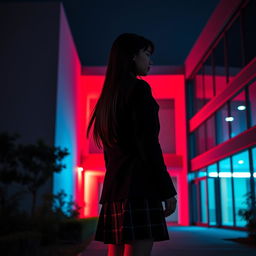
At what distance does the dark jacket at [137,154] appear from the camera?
1.45 m

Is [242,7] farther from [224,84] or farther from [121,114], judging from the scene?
[121,114]

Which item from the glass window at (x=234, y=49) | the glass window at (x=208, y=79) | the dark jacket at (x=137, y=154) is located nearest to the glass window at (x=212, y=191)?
the glass window at (x=208, y=79)

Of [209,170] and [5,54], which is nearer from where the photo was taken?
[5,54]

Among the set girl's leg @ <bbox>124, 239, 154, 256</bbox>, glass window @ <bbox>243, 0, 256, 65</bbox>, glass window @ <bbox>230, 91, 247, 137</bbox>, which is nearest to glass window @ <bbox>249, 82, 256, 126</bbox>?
glass window @ <bbox>230, 91, 247, 137</bbox>

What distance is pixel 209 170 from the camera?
597 inches

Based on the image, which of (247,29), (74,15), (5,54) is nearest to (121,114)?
(247,29)

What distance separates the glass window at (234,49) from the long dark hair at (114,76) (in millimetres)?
10782

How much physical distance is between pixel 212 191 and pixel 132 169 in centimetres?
1389

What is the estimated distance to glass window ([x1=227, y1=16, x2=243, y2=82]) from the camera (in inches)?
477

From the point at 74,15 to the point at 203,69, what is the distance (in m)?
7.31

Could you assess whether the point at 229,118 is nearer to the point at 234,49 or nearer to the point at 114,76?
the point at 234,49

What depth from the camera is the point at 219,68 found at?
1431 centimetres

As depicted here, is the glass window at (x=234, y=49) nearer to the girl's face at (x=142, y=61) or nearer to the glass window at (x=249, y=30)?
the glass window at (x=249, y=30)

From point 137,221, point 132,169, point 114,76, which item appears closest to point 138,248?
point 137,221
